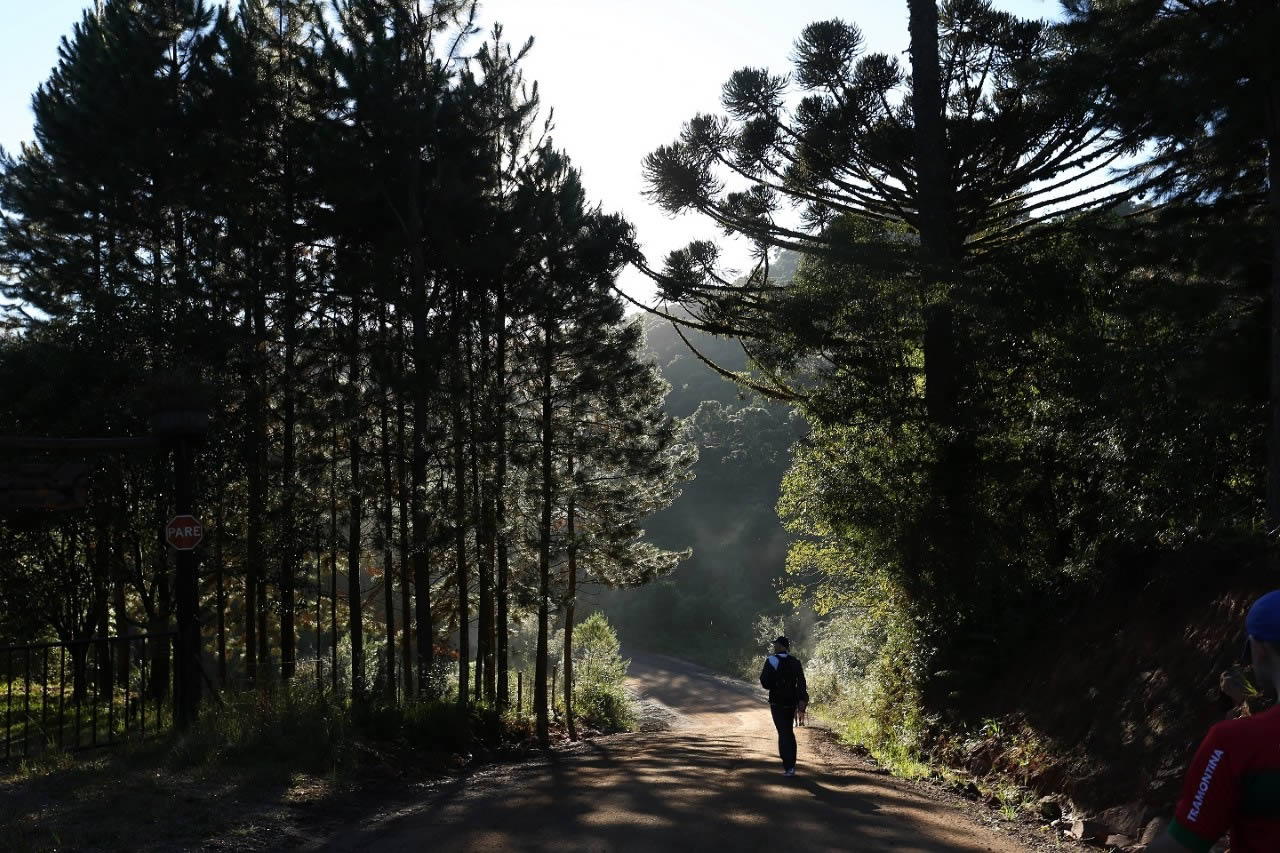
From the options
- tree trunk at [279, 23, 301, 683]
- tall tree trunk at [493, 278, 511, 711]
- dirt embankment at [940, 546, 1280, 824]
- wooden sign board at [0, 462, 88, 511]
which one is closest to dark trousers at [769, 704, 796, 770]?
dirt embankment at [940, 546, 1280, 824]

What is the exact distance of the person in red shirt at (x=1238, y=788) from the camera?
238cm

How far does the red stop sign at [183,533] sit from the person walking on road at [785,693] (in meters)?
6.48

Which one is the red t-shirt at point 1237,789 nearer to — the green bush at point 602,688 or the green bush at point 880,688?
the green bush at point 880,688

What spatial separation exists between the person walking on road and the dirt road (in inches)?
11.7

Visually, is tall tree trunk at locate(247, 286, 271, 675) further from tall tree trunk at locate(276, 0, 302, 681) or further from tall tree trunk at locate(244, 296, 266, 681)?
tall tree trunk at locate(276, 0, 302, 681)

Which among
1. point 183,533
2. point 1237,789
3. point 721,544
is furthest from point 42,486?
point 721,544

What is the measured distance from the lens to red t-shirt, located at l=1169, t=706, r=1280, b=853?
2.38 metres

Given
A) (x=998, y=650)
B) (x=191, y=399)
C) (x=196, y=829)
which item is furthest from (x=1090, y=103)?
(x=196, y=829)

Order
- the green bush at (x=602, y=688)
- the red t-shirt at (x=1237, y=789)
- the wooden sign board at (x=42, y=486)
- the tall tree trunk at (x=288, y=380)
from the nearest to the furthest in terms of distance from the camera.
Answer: the red t-shirt at (x=1237, y=789), the wooden sign board at (x=42, y=486), the tall tree trunk at (x=288, y=380), the green bush at (x=602, y=688)

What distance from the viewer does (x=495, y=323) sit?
17656 millimetres

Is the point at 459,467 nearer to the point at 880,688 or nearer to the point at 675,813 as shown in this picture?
the point at 880,688

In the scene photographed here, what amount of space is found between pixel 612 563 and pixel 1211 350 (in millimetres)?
14136

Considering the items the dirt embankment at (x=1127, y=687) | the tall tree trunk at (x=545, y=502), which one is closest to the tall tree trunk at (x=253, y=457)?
the tall tree trunk at (x=545, y=502)

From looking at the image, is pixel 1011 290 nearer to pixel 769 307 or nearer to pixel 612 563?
pixel 769 307
